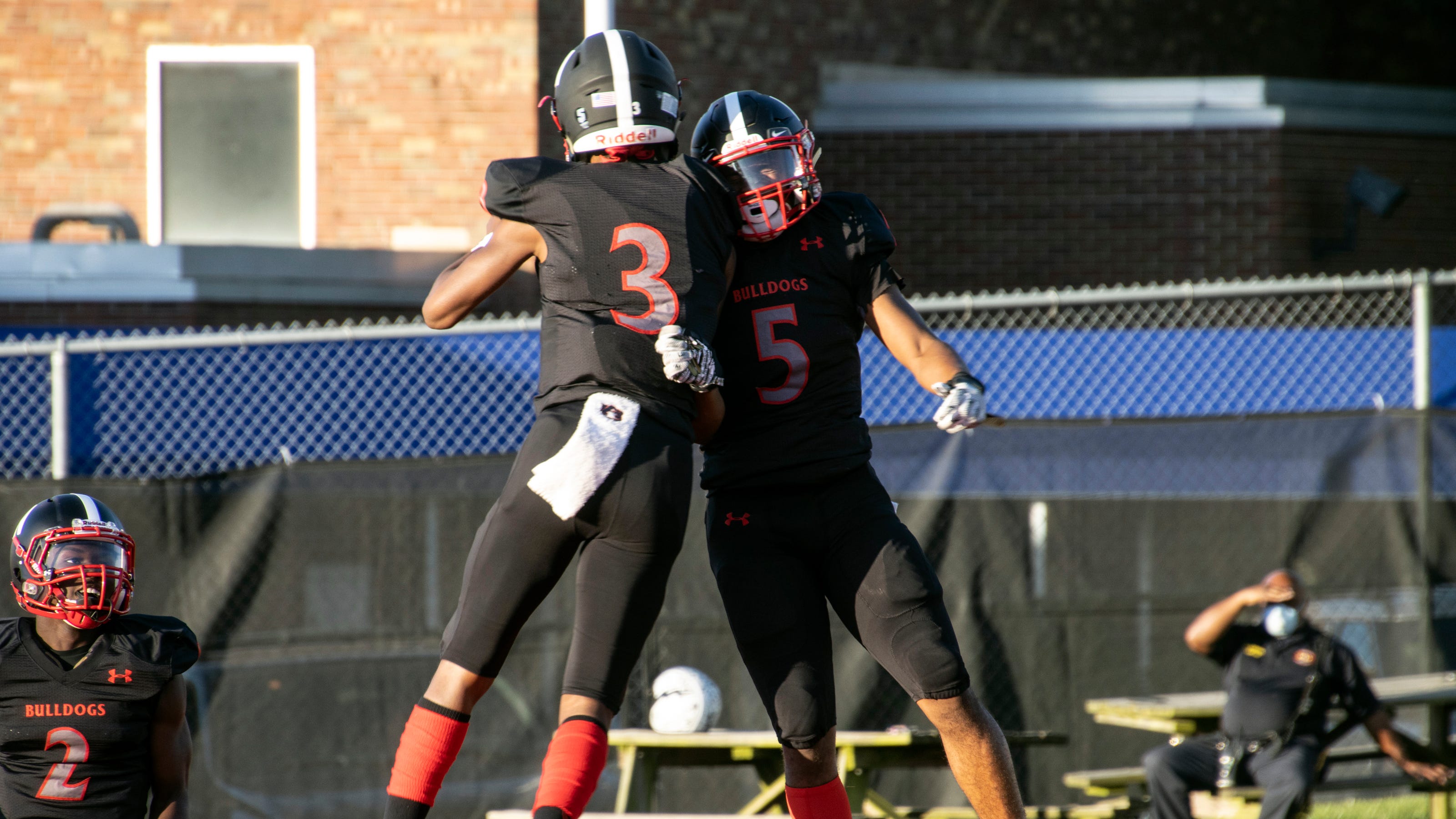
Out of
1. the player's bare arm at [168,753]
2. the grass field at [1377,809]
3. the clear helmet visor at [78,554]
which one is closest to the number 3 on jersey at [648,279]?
the clear helmet visor at [78,554]

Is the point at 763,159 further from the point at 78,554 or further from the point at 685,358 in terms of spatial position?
the point at 78,554

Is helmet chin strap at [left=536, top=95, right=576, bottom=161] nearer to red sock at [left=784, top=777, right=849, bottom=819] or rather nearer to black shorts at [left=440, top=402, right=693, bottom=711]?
black shorts at [left=440, top=402, right=693, bottom=711]

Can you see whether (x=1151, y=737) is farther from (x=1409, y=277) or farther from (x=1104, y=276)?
(x=1104, y=276)

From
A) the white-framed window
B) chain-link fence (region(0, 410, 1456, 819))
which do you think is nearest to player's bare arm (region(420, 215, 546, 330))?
chain-link fence (region(0, 410, 1456, 819))

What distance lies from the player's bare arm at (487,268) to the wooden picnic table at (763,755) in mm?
3109

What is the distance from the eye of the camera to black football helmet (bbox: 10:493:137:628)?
12.3 ft

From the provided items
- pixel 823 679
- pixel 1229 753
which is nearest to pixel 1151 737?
pixel 1229 753

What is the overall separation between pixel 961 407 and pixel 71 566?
92.3 inches

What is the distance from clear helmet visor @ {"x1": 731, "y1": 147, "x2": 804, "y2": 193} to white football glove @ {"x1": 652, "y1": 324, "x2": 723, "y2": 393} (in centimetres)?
59

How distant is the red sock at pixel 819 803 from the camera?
3.72 metres

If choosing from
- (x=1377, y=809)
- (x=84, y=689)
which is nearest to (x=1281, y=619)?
(x=1377, y=809)

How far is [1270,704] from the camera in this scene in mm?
6766

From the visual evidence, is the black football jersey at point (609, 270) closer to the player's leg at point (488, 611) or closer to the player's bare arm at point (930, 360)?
the player's leg at point (488, 611)

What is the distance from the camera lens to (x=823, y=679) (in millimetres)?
3658
